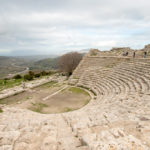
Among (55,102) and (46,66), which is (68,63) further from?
(46,66)

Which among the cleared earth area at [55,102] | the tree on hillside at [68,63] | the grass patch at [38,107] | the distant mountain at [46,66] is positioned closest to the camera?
the grass patch at [38,107]

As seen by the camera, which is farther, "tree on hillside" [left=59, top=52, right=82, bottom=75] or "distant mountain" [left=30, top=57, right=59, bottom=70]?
"distant mountain" [left=30, top=57, right=59, bottom=70]

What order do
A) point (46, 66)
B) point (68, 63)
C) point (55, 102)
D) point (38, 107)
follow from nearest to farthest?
point (38, 107) → point (55, 102) → point (68, 63) → point (46, 66)

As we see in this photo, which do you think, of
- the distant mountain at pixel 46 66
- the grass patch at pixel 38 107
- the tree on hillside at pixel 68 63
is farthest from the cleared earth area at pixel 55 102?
the distant mountain at pixel 46 66

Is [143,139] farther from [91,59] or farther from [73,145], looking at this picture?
[91,59]

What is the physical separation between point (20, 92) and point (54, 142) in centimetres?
1176

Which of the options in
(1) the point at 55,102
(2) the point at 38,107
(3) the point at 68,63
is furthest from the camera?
(3) the point at 68,63

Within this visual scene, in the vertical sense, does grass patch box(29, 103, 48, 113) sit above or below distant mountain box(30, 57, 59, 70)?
above

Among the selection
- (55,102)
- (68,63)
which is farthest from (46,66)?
(55,102)

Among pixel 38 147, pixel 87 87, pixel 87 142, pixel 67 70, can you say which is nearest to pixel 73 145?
pixel 87 142

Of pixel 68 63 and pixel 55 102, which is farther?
pixel 68 63

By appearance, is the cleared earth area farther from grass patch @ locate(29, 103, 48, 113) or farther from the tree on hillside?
the tree on hillside

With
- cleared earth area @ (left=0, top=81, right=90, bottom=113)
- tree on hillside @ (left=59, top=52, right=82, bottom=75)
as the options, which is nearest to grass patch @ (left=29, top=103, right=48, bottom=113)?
cleared earth area @ (left=0, top=81, right=90, bottom=113)

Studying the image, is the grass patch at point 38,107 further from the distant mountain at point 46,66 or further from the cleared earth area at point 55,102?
the distant mountain at point 46,66
